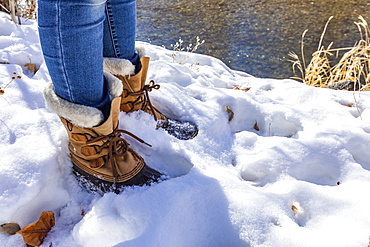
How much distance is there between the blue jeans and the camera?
967 mm

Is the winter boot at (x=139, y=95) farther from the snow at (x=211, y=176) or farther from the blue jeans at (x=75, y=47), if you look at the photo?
the blue jeans at (x=75, y=47)

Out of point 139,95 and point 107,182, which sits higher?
point 139,95

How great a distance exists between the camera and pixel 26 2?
3682 millimetres

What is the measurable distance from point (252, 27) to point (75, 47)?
188 inches

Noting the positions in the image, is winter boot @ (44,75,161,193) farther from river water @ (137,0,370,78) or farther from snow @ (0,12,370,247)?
river water @ (137,0,370,78)

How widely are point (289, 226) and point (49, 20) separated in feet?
3.57

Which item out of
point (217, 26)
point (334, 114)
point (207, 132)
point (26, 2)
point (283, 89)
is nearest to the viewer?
point (207, 132)

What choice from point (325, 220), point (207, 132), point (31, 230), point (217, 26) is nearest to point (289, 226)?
point (325, 220)

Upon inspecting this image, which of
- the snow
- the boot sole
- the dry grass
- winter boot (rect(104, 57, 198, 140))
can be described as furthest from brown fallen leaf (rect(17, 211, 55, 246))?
the dry grass

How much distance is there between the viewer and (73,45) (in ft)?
3.30

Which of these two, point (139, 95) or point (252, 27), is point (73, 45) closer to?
point (139, 95)

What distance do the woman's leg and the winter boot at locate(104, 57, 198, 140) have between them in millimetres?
264

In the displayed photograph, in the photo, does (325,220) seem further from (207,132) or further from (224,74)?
(224,74)

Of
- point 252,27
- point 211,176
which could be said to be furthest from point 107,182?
point 252,27
